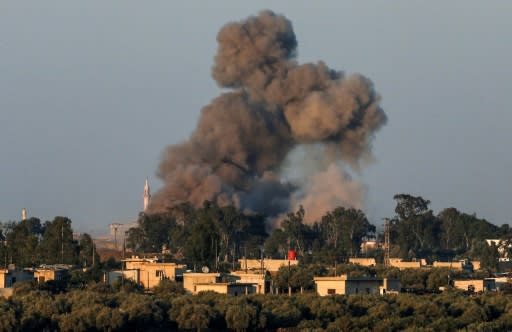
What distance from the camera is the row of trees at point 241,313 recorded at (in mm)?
65875

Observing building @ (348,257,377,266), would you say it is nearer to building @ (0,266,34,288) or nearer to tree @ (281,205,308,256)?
tree @ (281,205,308,256)

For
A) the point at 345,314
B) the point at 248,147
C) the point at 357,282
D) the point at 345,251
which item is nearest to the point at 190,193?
the point at 248,147

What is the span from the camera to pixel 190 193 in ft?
420

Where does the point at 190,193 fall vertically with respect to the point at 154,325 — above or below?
above

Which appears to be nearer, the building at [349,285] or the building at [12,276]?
the building at [349,285]

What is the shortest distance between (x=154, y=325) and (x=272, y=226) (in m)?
63.1

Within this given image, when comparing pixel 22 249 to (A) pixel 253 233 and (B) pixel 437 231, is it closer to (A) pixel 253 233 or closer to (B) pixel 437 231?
(A) pixel 253 233

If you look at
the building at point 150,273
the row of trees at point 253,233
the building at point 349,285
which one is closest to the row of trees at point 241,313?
the building at point 349,285

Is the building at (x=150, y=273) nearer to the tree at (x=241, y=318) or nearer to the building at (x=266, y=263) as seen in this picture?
the building at (x=266, y=263)

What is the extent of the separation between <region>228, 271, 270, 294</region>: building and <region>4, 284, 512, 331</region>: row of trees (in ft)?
31.0

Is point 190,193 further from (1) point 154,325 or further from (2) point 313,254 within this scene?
(1) point 154,325

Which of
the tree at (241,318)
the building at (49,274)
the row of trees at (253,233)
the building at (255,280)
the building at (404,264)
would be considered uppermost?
the row of trees at (253,233)

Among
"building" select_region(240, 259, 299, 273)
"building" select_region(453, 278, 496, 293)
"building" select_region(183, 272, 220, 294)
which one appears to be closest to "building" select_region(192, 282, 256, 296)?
"building" select_region(183, 272, 220, 294)

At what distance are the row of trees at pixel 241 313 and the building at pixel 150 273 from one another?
14.3m
